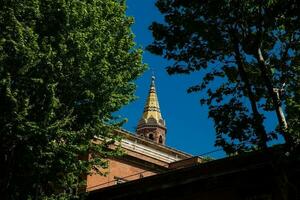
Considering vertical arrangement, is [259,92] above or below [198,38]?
below

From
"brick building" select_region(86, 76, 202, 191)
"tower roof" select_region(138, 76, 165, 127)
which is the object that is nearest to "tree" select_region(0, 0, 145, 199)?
"brick building" select_region(86, 76, 202, 191)

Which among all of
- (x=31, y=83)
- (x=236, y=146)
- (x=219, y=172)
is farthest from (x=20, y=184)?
(x=236, y=146)

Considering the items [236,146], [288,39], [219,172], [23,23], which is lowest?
[236,146]

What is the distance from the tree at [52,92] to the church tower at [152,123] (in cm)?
4854

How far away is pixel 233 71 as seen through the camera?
42.6ft

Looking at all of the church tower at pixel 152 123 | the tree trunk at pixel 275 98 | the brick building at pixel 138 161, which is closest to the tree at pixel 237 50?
the tree trunk at pixel 275 98

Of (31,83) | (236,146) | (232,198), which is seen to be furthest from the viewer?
(31,83)

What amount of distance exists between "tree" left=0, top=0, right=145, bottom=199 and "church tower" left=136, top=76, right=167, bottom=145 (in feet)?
159

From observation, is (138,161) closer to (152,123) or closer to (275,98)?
(275,98)

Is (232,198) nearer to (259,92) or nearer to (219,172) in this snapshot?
(219,172)

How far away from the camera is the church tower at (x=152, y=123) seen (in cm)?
6869

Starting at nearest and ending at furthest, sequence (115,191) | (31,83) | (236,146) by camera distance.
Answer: (236,146) < (31,83) < (115,191)

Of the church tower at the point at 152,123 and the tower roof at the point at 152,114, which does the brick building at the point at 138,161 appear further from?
the tower roof at the point at 152,114

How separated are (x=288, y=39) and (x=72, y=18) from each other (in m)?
8.89
